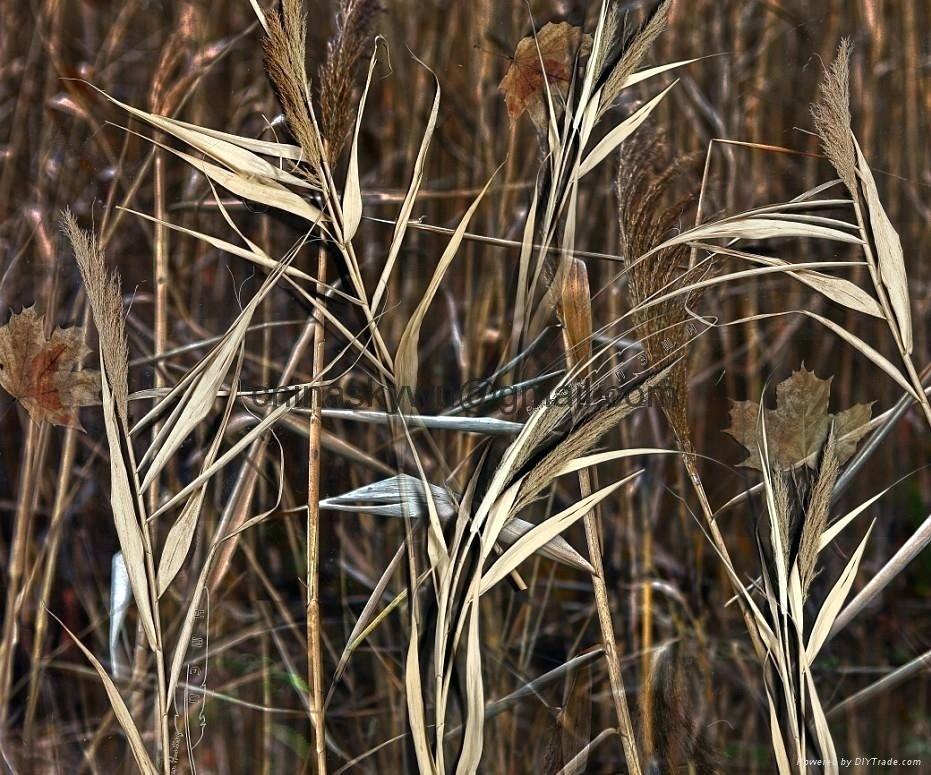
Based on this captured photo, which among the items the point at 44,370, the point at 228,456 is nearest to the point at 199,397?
the point at 228,456

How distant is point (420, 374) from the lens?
752mm

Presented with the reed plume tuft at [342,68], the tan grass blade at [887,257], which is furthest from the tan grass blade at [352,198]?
the tan grass blade at [887,257]

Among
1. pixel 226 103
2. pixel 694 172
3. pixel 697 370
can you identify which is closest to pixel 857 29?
pixel 694 172

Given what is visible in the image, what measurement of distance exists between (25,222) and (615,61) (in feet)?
1.99

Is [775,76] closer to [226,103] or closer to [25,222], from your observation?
[226,103]

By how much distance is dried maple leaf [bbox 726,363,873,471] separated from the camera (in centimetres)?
76

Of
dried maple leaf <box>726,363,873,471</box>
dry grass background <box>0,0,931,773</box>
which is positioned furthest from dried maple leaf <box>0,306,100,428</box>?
dried maple leaf <box>726,363,873,471</box>

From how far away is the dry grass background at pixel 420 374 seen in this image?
2.46ft

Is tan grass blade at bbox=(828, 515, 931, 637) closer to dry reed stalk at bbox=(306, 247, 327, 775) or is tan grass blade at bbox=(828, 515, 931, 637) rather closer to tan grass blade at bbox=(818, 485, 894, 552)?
tan grass blade at bbox=(818, 485, 894, 552)

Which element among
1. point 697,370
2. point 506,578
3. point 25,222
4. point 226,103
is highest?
point 226,103

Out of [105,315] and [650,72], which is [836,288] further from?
[105,315]

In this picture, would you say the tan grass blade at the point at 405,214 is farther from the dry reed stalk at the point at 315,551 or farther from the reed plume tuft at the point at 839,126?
the reed plume tuft at the point at 839,126

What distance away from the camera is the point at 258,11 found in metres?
0.70

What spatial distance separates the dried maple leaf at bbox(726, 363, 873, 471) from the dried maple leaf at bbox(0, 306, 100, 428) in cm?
66
